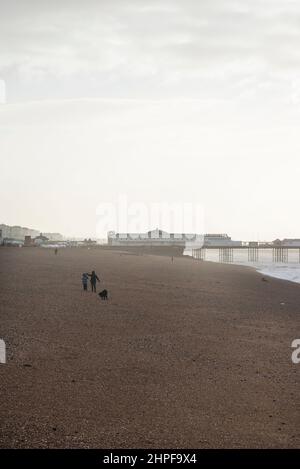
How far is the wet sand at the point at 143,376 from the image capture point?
8.45 metres

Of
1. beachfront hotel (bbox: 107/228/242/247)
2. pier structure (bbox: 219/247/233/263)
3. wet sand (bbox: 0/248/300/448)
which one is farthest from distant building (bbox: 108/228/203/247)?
wet sand (bbox: 0/248/300/448)

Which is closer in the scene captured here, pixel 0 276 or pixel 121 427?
pixel 121 427

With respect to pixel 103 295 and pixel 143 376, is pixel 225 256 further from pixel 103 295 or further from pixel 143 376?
pixel 143 376

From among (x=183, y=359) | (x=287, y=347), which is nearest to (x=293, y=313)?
(x=287, y=347)

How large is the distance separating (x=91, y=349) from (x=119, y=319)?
4868 millimetres

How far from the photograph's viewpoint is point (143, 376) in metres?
11.6

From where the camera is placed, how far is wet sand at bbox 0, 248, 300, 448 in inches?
333

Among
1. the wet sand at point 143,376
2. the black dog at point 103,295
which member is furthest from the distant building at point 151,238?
the wet sand at point 143,376

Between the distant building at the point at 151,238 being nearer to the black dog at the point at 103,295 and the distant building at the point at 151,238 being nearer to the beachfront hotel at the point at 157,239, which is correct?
the beachfront hotel at the point at 157,239

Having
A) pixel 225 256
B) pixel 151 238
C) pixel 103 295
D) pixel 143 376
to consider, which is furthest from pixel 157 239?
pixel 143 376
